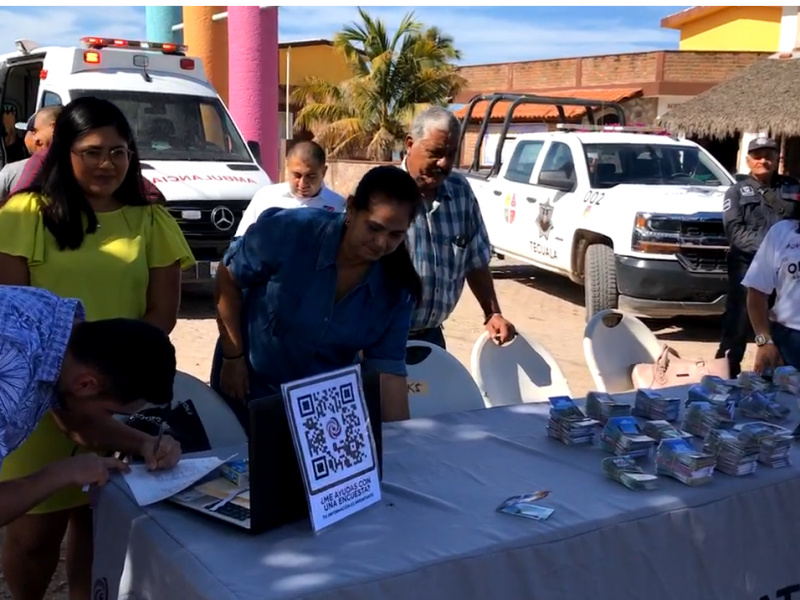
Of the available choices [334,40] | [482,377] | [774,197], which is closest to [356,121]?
[334,40]

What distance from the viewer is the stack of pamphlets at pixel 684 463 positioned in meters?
2.34

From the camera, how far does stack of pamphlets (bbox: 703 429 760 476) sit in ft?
8.02

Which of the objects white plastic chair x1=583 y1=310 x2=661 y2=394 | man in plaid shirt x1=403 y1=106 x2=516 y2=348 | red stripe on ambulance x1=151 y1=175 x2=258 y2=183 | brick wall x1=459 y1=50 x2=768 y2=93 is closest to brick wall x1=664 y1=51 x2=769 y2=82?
brick wall x1=459 y1=50 x2=768 y2=93

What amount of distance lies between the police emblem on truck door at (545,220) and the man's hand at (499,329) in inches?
204

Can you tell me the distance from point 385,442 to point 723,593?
1.01m

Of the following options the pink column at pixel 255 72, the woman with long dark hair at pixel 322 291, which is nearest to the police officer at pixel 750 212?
the woman with long dark hair at pixel 322 291

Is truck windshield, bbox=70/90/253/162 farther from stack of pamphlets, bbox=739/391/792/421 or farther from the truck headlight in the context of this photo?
stack of pamphlets, bbox=739/391/792/421

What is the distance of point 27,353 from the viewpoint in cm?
170

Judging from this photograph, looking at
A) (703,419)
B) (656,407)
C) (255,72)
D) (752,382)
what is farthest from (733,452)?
(255,72)

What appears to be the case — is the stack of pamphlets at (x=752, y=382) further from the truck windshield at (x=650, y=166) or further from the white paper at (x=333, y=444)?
the truck windshield at (x=650, y=166)

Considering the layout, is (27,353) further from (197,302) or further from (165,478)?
(197,302)

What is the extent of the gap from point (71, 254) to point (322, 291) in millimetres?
777

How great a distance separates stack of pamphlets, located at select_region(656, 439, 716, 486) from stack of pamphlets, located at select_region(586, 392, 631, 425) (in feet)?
1.29

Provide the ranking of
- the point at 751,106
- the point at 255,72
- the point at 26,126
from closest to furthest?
the point at 26,126, the point at 255,72, the point at 751,106
